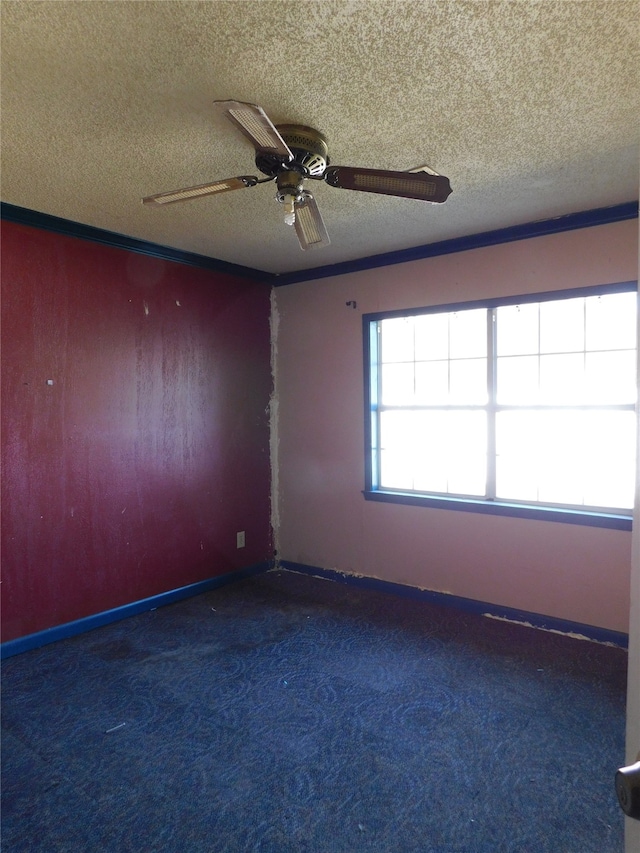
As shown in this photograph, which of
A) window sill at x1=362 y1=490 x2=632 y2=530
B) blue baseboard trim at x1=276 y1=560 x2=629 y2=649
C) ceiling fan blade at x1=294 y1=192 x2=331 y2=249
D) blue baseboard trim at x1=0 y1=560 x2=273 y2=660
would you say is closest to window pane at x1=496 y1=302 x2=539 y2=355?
window sill at x1=362 y1=490 x2=632 y2=530

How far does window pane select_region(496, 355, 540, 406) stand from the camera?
3.49m

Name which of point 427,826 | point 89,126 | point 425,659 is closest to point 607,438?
point 425,659

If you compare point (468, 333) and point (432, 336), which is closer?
point (468, 333)

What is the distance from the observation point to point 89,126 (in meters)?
2.14

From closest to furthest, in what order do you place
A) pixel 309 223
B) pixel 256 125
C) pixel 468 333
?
pixel 256 125 → pixel 309 223 → pixel 468 333

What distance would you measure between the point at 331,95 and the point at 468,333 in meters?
2.15

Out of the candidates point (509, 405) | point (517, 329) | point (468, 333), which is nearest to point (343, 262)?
point (468, 333)

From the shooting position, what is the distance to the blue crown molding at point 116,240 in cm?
308

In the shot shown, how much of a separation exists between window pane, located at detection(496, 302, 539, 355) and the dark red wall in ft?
6.73

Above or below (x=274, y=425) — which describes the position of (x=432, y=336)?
above

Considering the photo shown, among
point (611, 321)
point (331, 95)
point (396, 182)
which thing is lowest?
point (611, 321)

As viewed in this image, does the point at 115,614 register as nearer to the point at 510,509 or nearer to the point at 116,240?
the point at 116,240

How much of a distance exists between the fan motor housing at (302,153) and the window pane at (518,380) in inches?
77.8

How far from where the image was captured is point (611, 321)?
3.22m
